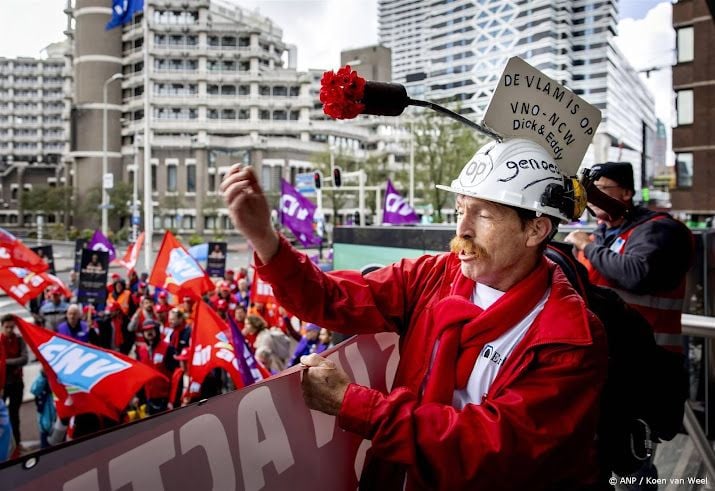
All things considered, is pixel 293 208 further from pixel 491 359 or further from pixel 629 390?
pixel 491 359

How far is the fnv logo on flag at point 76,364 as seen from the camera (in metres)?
4.29

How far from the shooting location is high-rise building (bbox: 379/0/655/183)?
19234mm

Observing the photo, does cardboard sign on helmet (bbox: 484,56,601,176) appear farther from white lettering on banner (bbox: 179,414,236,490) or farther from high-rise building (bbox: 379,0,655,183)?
high-rise building (bbox: 379,0,655,183)

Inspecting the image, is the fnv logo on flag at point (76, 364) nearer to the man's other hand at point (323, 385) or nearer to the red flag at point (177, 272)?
the man's other hand at point (323, 385)

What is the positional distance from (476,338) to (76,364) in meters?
3.64

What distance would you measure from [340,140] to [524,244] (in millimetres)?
58297

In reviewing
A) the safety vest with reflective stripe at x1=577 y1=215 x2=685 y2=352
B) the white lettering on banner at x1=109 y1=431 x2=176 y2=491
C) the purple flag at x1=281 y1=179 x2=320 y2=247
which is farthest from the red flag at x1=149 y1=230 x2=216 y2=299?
the white lettering on banner at x1=109 y1=431 x2=176 y2=491

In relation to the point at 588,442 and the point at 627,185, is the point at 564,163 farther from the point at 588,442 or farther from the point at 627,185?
the point at 627,185

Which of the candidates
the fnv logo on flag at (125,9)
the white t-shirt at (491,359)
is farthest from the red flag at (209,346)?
the fnv logo on flag at (125,9)

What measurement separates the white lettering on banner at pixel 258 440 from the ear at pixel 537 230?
0.93 metres

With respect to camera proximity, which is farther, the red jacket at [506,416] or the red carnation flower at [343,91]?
the red carnation flower at [343,91]

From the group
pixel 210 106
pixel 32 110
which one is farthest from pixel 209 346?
pixel 32 110

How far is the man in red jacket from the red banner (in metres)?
0.10

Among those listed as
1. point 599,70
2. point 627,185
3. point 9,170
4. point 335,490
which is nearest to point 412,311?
point 335,490
